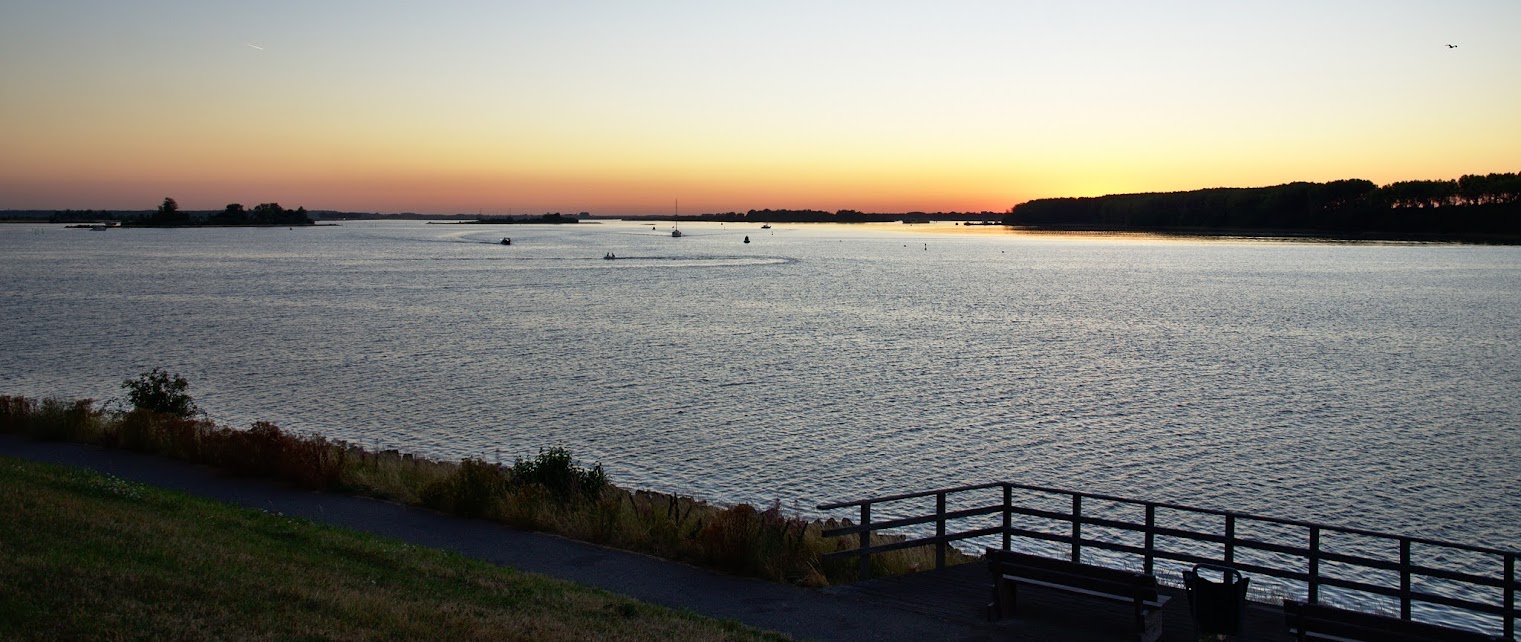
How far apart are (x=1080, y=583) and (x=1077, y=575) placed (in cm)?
10

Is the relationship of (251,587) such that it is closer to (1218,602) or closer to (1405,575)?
(1218,602)

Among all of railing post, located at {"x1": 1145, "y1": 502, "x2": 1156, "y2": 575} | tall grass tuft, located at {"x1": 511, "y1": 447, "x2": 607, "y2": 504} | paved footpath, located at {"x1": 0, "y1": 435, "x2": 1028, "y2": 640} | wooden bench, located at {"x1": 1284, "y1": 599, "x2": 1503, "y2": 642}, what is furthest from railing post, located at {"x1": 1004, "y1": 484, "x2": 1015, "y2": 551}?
tall grass tuft, located at {"x1": 511, "y1": 447, "x2": 607, "y2": 504}

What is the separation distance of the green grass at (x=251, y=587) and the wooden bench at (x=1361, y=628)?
16.5 feet

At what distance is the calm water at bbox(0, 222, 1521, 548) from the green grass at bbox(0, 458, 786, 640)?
435 inches

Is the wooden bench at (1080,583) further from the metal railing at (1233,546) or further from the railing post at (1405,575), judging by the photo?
the railing post at (1405,575)

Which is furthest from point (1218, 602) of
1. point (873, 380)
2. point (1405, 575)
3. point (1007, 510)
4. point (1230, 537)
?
point (873, 380)

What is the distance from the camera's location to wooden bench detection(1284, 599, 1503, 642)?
31.3ft

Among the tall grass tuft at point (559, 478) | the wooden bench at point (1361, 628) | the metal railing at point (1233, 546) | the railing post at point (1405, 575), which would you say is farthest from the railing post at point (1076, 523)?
the tall grass tuft at point (559, 478)

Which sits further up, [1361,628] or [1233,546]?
[1361,628]

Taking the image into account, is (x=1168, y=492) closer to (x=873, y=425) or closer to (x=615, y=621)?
(x=873, y=425)

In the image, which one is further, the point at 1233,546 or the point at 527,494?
the point at 527,494

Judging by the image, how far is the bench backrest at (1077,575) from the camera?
35.9 ft

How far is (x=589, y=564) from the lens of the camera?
45.0 feet

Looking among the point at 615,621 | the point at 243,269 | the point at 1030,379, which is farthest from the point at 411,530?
the point at 243,269
